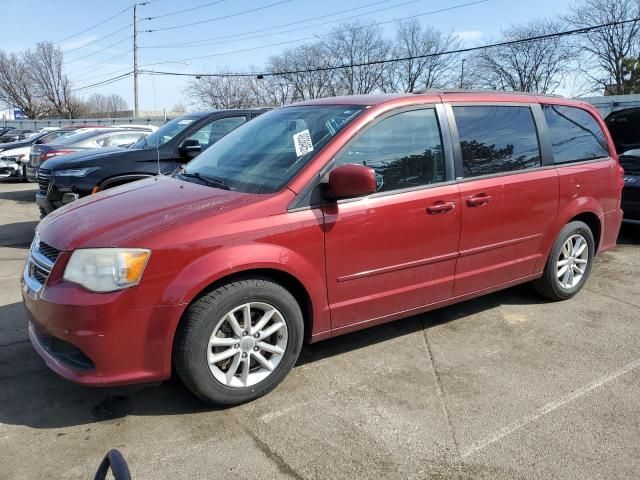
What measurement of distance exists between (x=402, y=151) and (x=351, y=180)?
28.1 inches

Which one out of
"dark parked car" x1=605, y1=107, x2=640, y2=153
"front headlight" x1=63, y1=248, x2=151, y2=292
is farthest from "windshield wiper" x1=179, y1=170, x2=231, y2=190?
"dark parked car" x1=605, y1=107, x2=640, y2=153

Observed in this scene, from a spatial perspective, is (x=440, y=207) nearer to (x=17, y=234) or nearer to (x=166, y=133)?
(x=166, y=133)

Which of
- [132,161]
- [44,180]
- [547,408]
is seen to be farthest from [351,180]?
[44,180]

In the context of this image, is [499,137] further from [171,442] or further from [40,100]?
[40,100]

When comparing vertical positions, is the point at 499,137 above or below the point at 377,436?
above

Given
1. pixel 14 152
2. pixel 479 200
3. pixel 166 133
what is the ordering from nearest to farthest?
pixel 479 200, pixel 166 133, pixel 14 152

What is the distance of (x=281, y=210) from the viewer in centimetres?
302

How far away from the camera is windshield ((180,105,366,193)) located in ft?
10.8

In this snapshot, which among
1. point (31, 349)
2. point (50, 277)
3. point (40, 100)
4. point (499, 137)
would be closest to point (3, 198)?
point (31, 349)

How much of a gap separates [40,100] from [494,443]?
81.1 m

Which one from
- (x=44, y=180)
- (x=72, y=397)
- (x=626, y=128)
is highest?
(x=626, y=128)

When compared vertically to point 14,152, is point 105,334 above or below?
below

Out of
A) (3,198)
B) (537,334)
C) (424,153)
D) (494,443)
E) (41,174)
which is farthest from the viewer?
(3,198)

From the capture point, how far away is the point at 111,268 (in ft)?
8.73
